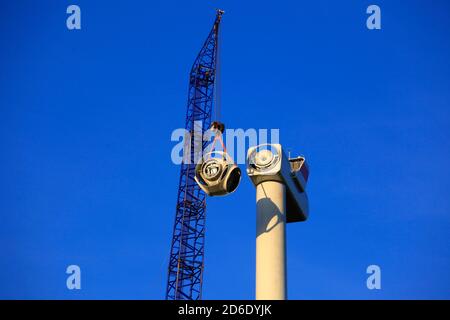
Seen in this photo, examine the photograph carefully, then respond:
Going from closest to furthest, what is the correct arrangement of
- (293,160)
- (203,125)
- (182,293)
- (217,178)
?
(217,178)
(293,160)
(182,293)
(203,125)

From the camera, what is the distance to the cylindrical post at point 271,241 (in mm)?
56156

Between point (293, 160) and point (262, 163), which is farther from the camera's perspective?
point (293, 160)

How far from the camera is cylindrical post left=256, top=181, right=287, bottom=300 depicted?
5616 centimetres

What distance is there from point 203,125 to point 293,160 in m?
62.6

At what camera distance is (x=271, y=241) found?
57250 mm
